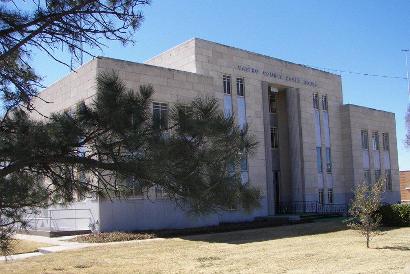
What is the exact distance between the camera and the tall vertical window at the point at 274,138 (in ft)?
109

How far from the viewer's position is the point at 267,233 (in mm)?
21750

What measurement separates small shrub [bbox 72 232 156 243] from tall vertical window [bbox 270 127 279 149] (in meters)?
14.7

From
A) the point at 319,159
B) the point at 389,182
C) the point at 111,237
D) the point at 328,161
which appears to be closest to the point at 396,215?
the point at 319,159

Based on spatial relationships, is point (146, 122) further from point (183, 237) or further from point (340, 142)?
point (340, 142)

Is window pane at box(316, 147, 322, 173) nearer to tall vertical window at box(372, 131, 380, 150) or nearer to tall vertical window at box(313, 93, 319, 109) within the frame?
tall vertical window at box(313, 93, 319, 109)

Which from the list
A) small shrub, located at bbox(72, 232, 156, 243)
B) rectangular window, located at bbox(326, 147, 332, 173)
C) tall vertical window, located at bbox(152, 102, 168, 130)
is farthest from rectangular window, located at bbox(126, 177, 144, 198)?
rectangular window, located at bbox(326, 147, 332, 173)

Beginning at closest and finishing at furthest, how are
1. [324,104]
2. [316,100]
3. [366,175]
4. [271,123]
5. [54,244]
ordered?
[54,244], [271,123], [316,100], [324,104], [366,175]

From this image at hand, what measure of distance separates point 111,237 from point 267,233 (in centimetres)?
653

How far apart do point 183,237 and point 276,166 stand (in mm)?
14126

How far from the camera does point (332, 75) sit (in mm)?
36875

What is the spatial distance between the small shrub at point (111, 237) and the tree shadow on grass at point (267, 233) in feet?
5.44

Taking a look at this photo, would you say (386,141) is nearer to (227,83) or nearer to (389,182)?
(389,182)

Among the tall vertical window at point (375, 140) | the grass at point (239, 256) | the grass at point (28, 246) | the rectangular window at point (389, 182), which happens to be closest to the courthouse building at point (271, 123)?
the tall vertical window at point (375, 140)

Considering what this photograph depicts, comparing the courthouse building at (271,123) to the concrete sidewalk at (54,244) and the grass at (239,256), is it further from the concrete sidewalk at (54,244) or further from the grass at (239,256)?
the grass at (239,256)
